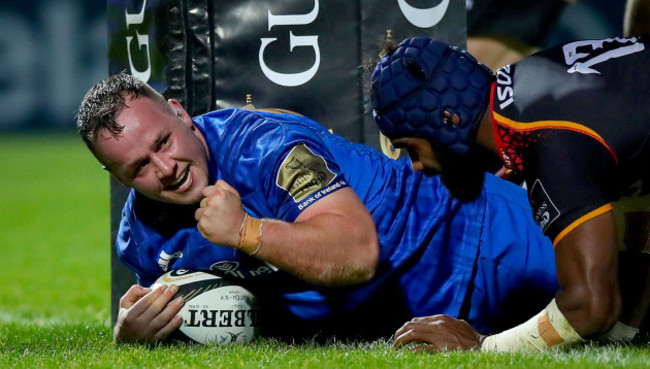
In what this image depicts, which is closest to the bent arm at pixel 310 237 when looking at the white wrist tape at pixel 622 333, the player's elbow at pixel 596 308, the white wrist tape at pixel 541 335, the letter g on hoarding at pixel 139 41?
the white wrist tape at pixel 541 335

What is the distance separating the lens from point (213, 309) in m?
4.34

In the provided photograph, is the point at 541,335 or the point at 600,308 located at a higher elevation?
the point at 600,308

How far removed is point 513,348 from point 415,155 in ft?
2.88

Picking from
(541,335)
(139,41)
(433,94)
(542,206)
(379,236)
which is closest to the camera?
(542,206)

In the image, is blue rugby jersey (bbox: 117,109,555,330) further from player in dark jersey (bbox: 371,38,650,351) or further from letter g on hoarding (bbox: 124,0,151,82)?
letter g on hoarding (bbox: 124,0,151,82)

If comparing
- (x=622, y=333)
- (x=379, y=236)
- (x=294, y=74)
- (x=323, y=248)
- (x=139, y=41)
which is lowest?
(x=622, y=333)

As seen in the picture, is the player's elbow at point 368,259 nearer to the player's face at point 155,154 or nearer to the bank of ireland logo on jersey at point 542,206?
the bank of ireland logo on jersey at point 542,206

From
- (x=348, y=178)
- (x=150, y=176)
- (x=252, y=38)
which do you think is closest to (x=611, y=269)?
(x=348, y=178)

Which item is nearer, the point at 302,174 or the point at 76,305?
the point at 302,174

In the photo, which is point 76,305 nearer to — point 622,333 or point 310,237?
point 310,237

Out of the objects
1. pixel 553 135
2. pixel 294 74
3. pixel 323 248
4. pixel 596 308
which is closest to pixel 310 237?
pixel 323 248

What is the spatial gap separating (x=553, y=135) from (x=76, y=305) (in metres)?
5.32

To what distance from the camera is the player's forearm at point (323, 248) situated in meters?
3.81

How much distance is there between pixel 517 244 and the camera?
460 centimetres
